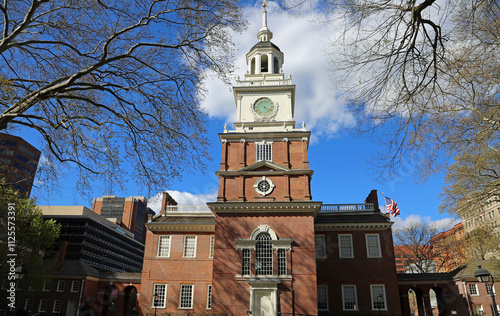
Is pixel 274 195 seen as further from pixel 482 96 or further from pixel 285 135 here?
pixel 482 96

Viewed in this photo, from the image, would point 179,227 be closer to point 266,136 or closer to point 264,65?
point 266,136

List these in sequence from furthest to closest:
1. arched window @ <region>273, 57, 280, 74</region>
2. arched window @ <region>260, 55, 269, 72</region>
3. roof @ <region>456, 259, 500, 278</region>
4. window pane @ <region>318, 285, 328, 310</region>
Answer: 1. arched window @ <region>260, 55, 269, 72</region>
2. arched window @ <region>273, 57, 280, 74</region>
3. roof @ <region>456, 259, 500, 278</region>
4. window pane @ <region>318, 285, 328, 310</region>

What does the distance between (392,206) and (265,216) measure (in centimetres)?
1372

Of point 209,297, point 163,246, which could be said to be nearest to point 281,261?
point 209,297

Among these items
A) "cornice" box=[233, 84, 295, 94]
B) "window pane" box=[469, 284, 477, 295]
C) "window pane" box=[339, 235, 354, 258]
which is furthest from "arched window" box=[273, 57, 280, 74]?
"window pane" box=[469, 284, 477, 295]

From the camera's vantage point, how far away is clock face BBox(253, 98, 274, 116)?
96.4ft

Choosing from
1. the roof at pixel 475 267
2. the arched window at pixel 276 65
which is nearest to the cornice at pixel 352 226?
the roof at pixel 475 267

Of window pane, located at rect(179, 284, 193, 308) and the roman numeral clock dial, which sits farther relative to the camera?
the roman numeral clock dial

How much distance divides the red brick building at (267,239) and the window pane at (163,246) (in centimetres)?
9

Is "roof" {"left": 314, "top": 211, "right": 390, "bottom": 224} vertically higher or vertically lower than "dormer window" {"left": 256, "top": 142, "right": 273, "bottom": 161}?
lower

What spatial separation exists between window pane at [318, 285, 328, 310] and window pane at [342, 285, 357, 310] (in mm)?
1399

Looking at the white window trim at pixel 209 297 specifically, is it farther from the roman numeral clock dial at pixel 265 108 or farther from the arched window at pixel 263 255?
the roman numeral clock dial at pixel 265 108

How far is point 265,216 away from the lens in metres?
24.8

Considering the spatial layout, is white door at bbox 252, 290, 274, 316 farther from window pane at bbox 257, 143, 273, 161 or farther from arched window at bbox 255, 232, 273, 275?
window pane at bbox 257, 143, 273, 161
